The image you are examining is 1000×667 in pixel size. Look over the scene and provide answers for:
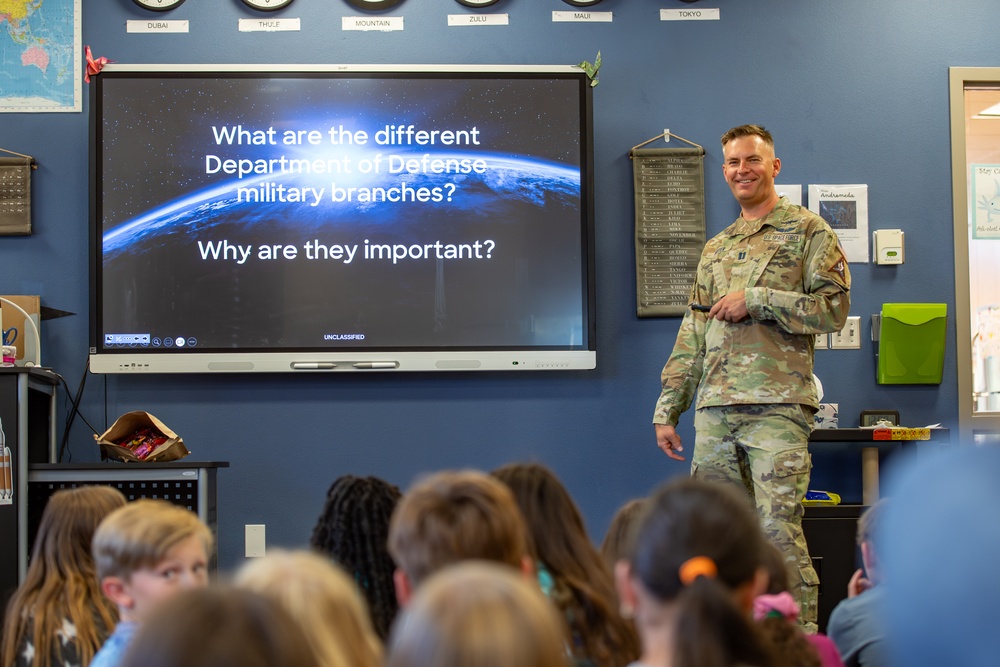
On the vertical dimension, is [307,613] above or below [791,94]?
below

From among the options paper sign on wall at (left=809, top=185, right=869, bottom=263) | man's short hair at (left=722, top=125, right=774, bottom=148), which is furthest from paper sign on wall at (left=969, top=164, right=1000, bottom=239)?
man's short hair at (left=722, top=125, right=774, bottom=148)

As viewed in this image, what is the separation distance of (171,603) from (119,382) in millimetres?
3528

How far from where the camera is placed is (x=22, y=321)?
4102 mm

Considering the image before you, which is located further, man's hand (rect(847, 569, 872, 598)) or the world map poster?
the world map poster

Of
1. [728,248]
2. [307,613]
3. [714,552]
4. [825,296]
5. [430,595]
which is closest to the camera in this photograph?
[430,595]

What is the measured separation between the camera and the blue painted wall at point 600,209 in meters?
4.25

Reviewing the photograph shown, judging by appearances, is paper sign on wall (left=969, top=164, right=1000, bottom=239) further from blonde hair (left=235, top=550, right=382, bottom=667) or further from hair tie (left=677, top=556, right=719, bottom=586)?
blonde hair (left=235, top=550, right=382, bottom=667)

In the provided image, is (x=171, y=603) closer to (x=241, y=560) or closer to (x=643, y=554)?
(x=643, y=554)

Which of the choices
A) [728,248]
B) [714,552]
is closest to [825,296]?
[728,248]

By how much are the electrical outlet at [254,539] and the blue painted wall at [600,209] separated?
34 mm

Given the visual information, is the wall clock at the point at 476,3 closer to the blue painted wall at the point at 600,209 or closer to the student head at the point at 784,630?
the blue painted wall at the point at 600,209

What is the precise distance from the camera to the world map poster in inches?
168

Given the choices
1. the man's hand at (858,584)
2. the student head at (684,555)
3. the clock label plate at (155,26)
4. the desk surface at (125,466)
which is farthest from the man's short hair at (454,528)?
the clock label plate at (155,26)

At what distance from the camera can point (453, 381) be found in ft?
14.1
